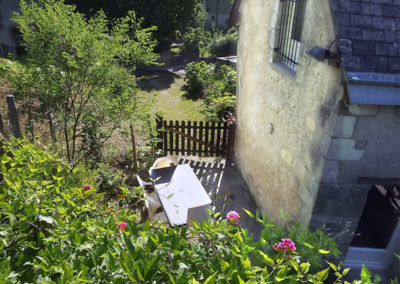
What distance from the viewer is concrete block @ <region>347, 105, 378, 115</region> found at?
3.04m

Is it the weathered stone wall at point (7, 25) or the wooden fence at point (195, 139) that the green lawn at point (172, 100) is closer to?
the wooden fence at point (195, 139)

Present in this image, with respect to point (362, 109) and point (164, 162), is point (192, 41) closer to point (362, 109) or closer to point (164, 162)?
point (164, 162)

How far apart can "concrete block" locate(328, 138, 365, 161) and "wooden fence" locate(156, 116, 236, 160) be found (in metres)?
4.23

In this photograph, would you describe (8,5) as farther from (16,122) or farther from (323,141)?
(323,141)

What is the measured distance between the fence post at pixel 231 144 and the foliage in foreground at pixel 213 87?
1.79 m

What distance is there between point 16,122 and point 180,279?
4217 millimetres

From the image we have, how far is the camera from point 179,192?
519 centimetres

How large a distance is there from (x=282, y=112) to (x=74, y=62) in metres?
3.19

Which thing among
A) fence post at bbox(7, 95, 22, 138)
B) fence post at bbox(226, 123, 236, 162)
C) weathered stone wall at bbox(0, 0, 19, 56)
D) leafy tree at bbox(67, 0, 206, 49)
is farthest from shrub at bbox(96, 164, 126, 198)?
leafy tree at bbox(67, 0, 206, 49)

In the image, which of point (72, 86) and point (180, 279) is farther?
point (72, 86)

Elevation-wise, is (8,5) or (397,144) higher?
(8,5)

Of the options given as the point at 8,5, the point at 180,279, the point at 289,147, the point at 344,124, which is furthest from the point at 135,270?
the point at 8,5

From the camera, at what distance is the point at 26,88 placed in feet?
16.3

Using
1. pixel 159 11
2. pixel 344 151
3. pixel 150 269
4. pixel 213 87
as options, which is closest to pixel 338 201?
pixel 344 151
